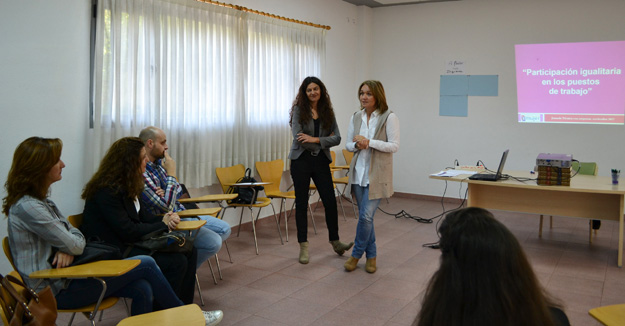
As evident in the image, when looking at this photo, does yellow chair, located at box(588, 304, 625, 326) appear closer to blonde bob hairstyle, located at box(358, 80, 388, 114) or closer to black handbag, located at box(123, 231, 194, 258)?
black handbag, located at box(123, 231, 194, 258)

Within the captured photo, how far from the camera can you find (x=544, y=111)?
281 inches

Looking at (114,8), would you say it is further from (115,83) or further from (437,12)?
(437,12)

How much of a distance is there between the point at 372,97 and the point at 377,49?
4.27m

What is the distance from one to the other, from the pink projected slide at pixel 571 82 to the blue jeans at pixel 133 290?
5912 millimetres

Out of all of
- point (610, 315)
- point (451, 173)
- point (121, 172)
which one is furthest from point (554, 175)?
point (121, 172)

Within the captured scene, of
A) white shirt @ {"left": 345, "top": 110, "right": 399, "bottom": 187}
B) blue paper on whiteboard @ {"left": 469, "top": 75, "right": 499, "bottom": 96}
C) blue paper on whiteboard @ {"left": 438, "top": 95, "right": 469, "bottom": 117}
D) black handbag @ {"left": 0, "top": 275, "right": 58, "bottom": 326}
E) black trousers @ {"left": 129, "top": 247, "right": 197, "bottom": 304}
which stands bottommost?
Result: black trousers @ {"left": 129, "top": 247, "right": 197, "bottom": 304}

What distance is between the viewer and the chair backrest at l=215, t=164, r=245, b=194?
17.3 ft

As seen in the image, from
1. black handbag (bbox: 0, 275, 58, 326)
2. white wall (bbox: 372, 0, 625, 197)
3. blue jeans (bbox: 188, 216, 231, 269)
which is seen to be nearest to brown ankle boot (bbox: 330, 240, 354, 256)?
blue jeans (bbox: 188, 216, 231, 269)

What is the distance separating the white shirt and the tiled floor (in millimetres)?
825

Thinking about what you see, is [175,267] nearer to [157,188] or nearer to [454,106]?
[157,188]

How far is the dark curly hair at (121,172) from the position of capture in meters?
2.93

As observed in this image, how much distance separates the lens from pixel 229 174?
5.39 m

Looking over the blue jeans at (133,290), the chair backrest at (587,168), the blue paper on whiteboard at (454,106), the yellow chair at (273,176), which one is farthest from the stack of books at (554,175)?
the blue jeans at (133,290)

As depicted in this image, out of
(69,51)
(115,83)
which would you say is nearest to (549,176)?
(115,83)
